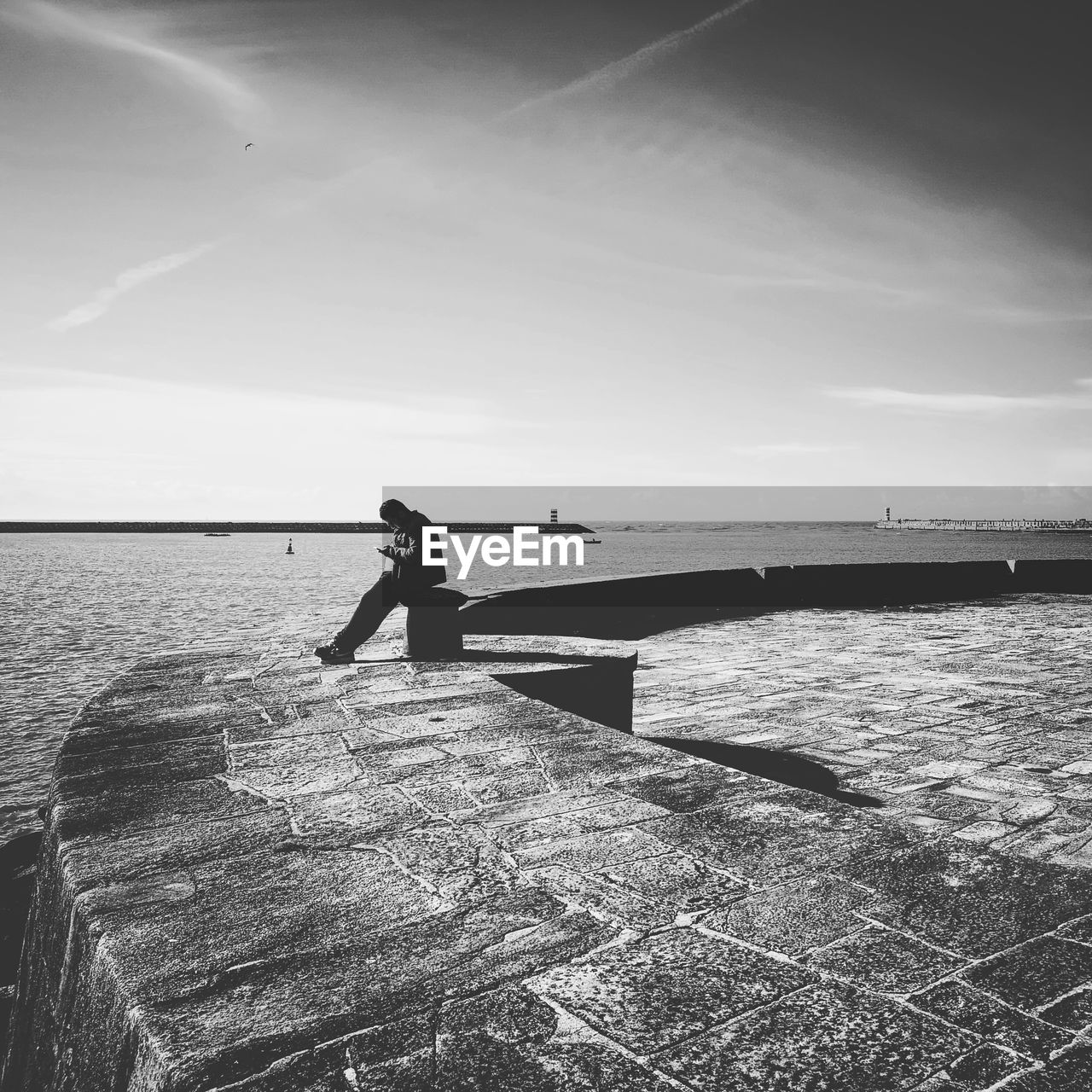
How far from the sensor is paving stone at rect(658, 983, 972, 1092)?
1166 mm

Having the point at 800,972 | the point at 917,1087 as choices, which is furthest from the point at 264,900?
the point at 917,1087

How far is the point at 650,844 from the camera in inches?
79.4

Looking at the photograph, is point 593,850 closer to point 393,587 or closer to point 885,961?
point 885,961

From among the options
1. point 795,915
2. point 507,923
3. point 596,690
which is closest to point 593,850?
point 507,923

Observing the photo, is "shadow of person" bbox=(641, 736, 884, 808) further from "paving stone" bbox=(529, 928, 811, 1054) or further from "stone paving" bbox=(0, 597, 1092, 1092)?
"paving stone" bbox=(529, 928, 811, 1054)

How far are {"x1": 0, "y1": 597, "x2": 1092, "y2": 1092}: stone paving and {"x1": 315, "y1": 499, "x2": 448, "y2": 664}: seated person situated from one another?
4.75 ft

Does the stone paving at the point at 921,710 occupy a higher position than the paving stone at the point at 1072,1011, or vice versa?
the paving stone at the point at 1072,1011

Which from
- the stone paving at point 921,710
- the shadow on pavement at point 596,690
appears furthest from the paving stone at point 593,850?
the shadow on pavement at point 596,690

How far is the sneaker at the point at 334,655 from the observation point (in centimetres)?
486

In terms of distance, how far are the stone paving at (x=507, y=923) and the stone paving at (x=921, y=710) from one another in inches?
8.0

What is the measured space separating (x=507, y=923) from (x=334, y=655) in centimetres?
350

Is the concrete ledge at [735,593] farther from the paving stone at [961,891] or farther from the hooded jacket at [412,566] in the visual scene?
the paving stone at [961,891]

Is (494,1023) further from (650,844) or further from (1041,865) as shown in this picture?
(1041,865)

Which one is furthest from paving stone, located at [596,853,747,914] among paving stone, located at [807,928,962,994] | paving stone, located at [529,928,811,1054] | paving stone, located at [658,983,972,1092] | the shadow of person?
the shadow of person
